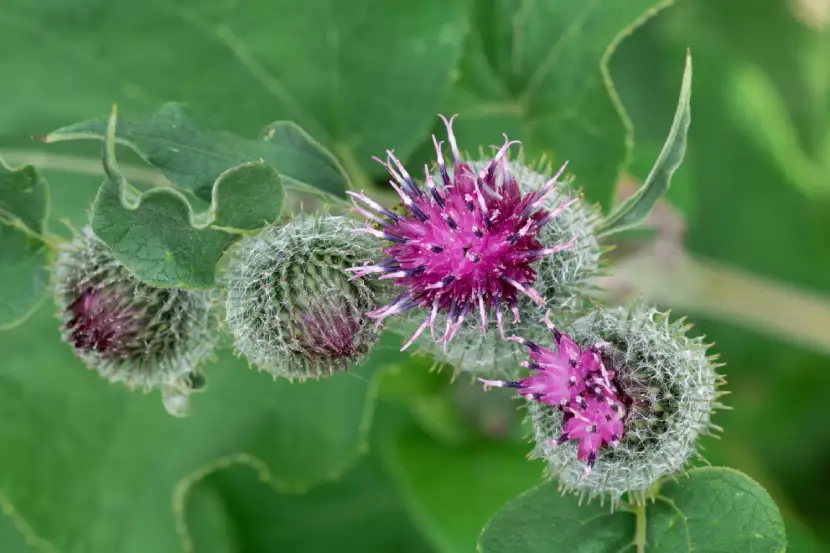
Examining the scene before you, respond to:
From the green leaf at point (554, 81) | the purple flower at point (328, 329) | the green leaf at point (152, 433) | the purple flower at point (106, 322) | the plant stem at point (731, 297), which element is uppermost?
the green leaf at point (554, 81)

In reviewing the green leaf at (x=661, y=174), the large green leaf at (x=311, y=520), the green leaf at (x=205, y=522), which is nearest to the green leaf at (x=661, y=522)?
the green leaf at (x=661, y=174)

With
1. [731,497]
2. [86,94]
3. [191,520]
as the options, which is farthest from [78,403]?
[731,497]

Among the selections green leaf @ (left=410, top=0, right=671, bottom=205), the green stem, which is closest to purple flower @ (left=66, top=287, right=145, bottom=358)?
the green stem

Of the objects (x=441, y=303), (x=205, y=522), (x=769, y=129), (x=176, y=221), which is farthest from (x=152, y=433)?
(x=769, y=129)

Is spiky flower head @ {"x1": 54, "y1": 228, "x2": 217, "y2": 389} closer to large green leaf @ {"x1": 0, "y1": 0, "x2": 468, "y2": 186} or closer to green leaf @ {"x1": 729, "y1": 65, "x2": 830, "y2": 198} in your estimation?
large green leaf @ {"x1": 0, "y1": 0, "x2": 468, "y2": 186}

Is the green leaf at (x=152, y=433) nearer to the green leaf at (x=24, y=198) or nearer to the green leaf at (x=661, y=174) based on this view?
the green leaf at (x=24, y=198)

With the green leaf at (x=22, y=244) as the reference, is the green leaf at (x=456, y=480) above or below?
below
